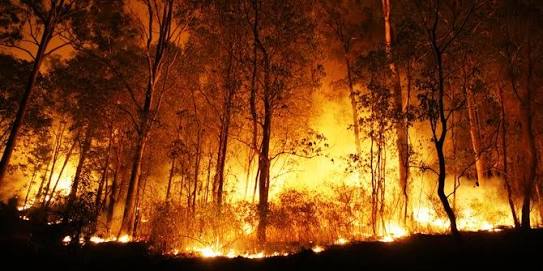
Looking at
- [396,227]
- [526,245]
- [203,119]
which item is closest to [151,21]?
[203,119]

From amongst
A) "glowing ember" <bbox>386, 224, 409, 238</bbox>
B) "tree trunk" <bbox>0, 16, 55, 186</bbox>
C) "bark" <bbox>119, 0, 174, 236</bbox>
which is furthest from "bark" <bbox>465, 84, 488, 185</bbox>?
"tree trunk" <bbox>0, 16, 55, 186</bbox>

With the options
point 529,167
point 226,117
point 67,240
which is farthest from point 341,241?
point 67,240

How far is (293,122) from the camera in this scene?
15516 mm

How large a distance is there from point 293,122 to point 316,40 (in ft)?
13.6

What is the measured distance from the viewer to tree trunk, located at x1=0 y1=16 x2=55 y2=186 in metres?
10.4

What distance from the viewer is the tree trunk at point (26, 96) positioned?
10398mm

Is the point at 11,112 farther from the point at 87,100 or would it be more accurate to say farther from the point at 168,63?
the point at 168,63

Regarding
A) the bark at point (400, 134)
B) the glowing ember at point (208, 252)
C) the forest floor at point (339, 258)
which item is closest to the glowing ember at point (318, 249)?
the forest floor at point (339, 258)

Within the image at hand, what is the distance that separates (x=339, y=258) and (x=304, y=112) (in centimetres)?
845

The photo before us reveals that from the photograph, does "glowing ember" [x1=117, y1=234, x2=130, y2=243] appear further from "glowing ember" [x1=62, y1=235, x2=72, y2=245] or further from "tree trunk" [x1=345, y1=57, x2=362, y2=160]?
"tree trunk" [x1=345, y1=57, x2=362, y2=160]

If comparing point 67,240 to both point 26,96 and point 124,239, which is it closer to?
point 124,239

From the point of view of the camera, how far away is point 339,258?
7.94m

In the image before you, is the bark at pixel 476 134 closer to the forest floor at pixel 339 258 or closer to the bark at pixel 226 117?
the forest floor at pixel 339 258

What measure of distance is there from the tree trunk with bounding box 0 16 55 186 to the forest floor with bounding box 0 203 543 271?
111 inches
